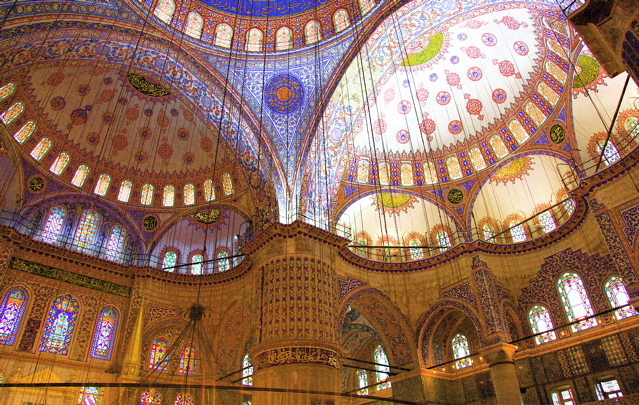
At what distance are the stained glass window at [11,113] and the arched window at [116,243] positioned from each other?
13.0 ft

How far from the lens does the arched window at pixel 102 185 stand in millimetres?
13850

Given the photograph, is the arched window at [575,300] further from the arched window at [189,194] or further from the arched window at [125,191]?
the arched window at [125,191]

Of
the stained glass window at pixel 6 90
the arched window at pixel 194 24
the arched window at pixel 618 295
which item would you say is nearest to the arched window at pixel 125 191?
the stained glass window at pixel 6 90

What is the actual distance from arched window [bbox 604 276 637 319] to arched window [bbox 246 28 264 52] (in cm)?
1056

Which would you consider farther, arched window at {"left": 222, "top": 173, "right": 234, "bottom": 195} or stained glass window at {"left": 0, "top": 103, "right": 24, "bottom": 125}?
arched window at {"left": 222, "top": 173, "right": 234, "bottom": 195}

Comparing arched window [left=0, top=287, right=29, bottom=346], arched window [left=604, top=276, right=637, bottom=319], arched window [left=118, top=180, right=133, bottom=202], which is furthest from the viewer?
arched window [left=118, top=180, right=133, bottom=202]

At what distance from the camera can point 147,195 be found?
14.6 meters

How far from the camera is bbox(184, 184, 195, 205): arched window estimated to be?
1488 centimetres

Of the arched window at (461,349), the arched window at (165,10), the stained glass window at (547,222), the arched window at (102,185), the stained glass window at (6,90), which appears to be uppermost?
the arched window at (165,10)

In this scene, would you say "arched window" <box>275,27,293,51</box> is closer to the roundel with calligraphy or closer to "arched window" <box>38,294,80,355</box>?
the roundel with calligraphy

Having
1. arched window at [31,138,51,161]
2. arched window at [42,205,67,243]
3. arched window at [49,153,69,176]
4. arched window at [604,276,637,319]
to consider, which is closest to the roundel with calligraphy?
arched window at [49,153,69,176]

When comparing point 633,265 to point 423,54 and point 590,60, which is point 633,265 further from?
point 423,54

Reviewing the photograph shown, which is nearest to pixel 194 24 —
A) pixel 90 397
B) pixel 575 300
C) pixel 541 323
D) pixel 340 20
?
pixel 340 20

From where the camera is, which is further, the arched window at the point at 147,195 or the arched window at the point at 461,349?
the arched window at the point at 147,195
